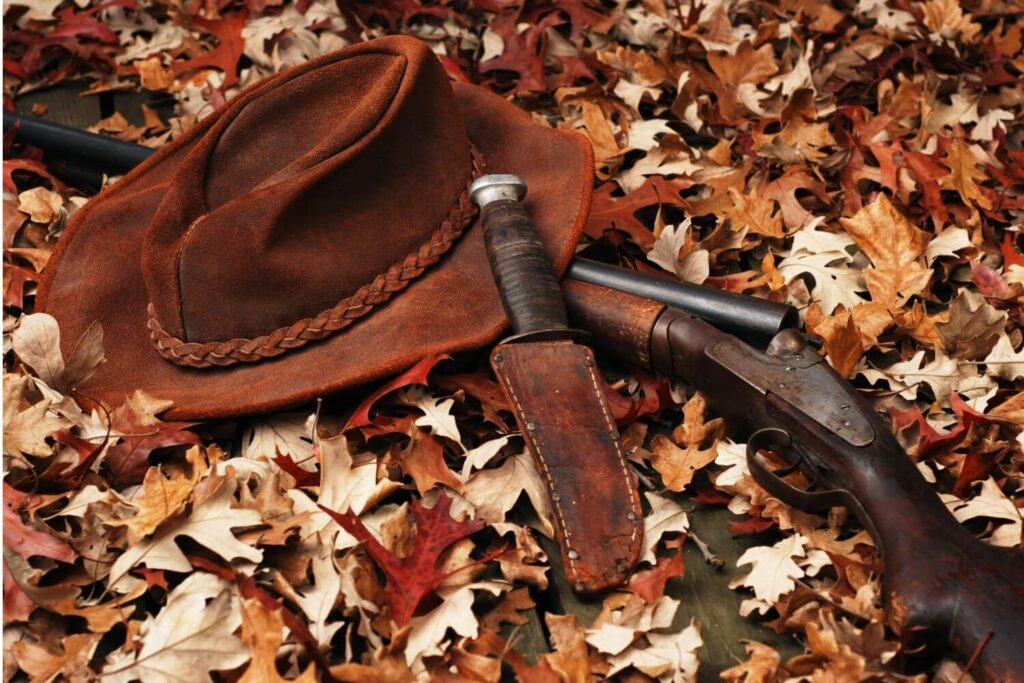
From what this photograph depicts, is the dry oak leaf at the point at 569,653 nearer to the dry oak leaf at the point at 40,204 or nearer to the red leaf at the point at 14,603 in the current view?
the red leaf at the point at 14,603

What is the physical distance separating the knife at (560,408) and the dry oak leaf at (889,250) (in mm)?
969

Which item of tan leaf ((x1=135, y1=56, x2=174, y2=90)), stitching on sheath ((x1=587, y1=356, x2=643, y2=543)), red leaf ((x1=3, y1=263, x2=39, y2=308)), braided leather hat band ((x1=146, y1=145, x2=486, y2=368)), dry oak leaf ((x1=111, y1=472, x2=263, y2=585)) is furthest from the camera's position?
tan leaf ((x1=135, y1=56, x2=174, y2=90))

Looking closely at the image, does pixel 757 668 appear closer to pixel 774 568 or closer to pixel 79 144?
pixel 774 568

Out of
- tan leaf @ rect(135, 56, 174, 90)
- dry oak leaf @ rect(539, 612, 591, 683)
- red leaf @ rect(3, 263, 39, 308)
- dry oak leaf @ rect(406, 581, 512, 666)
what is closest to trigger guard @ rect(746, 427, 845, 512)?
dry oak leaf @ rect(539, 612, 591, 683)

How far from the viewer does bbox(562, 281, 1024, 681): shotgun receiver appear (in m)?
1.79

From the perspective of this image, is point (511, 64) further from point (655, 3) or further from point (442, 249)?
point (442, 249)

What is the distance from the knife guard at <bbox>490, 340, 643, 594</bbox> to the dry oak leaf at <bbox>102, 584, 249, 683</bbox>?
68 centimetres

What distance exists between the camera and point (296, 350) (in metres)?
2.52

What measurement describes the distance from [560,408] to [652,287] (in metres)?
0.52

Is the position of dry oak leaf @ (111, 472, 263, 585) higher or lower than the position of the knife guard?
lower

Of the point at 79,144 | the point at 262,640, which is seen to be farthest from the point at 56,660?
the point at 79,144

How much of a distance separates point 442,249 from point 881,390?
1.20 meters

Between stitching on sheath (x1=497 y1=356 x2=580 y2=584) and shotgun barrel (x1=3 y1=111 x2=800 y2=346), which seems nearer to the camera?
stitching on sheath (x1=497 y1=356 x2=580 y2=584)

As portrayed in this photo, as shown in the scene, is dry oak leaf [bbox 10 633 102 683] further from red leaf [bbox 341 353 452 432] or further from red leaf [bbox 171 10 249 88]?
red leaf [bbox 171 10 249 88]
